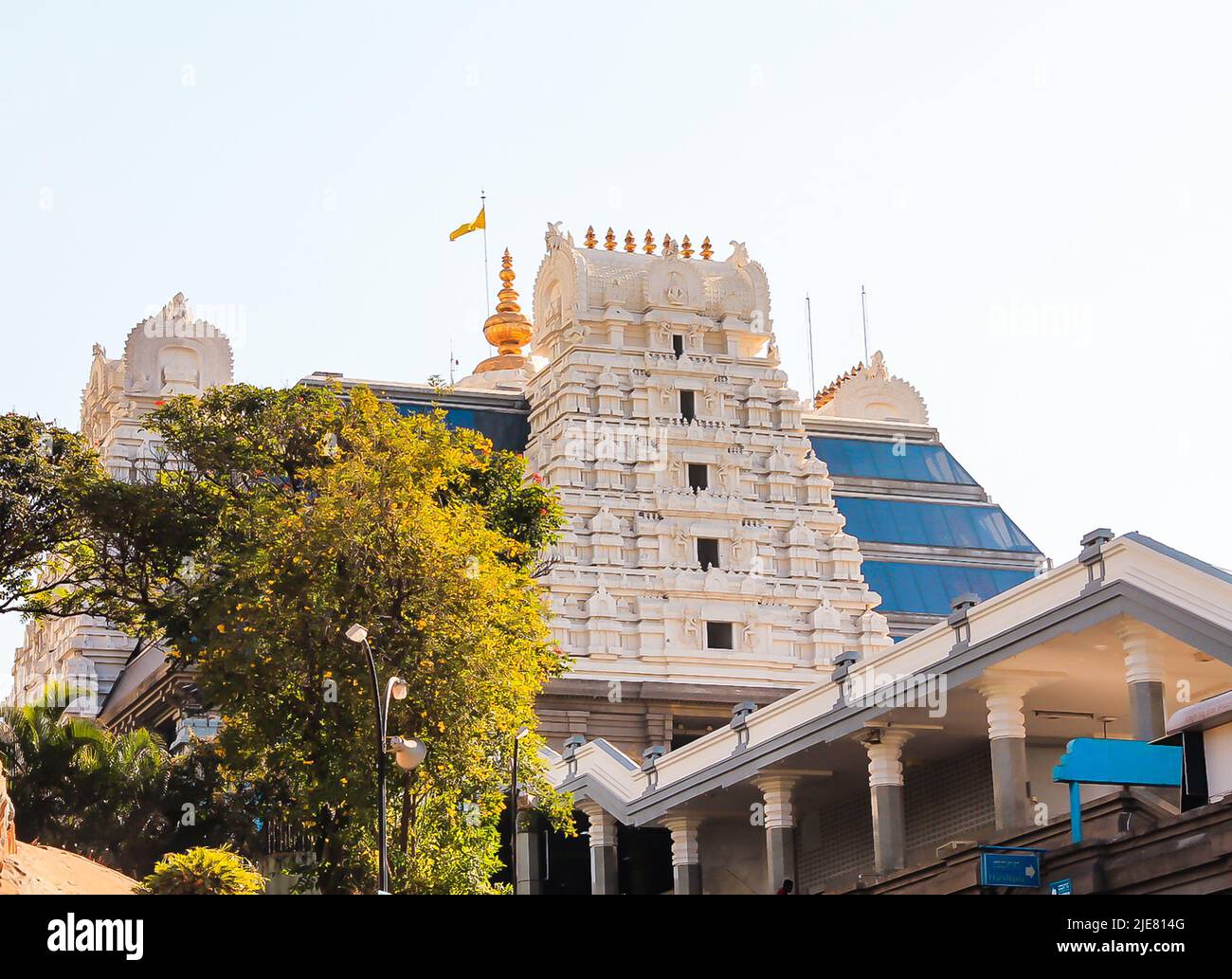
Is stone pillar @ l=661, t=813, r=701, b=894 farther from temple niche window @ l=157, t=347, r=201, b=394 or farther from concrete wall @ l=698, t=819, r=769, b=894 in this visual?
temple niche window @ l=157, t=347, r=201, b=394

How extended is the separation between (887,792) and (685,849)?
9375 millimetres

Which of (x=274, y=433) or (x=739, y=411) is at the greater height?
(x=739, y=411)

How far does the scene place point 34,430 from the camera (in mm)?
47062

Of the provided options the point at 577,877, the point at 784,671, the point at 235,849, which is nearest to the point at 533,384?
the point at 784,671

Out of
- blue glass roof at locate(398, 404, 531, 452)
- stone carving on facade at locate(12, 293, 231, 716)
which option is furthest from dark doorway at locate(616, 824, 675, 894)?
stone carving on facade at locate(12, 293, 231, 716)

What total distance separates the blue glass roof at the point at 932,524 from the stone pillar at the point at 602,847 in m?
32.0

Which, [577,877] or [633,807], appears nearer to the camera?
[633,807]

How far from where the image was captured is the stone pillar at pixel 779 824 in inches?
1886

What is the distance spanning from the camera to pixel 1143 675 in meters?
37.5

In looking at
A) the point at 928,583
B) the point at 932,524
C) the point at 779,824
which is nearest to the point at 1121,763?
the point at 779,824

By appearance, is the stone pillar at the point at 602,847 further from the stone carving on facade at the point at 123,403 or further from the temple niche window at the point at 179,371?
the temple niche window at the point at 179,371
